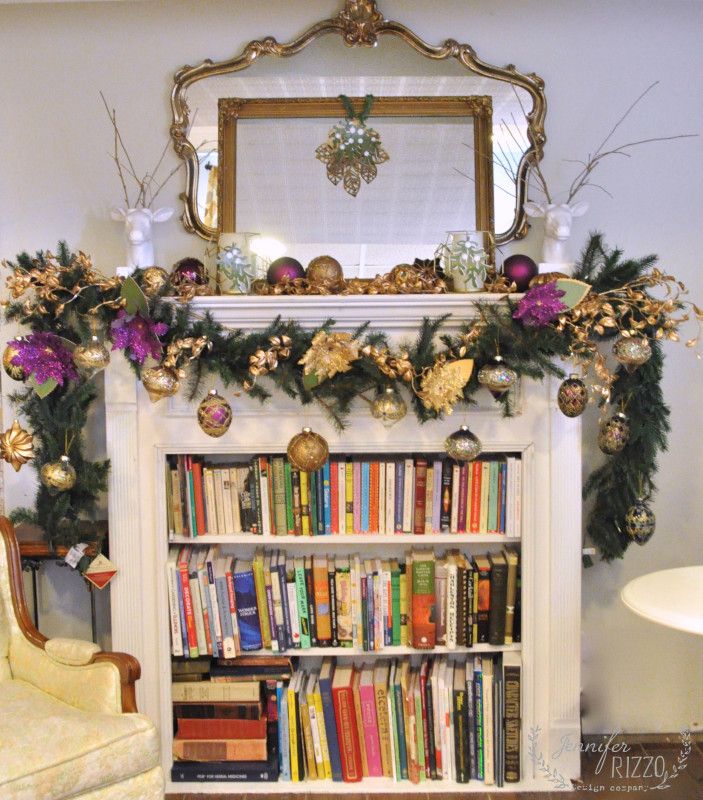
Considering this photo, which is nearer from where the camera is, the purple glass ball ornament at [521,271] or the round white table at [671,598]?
the round white table at [671,598]

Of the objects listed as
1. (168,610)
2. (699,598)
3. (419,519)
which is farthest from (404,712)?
(699,598)

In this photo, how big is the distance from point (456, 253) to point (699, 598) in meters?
1.18

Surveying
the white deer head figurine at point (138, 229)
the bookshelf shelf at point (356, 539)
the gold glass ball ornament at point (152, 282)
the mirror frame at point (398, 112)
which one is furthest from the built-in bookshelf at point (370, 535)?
the mirror frame at point (398, 112)

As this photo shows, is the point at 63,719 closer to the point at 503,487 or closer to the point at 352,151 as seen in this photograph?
the point at 503,487

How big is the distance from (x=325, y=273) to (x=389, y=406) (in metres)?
0.46

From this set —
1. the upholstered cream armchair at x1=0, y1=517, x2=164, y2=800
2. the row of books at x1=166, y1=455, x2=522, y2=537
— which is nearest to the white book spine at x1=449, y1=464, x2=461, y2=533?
the row of books at x1=166, y1=455, x2=522, y2=537

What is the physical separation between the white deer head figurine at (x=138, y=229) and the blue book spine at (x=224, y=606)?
40.1 inches

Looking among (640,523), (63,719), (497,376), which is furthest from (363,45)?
(63,719)

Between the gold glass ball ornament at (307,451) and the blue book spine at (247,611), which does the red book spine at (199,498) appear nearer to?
the blue book spine at (247,611)

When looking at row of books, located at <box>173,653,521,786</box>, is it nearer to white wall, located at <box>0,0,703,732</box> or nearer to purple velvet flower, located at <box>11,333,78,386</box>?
white wall, located at <box>0,0,703,732</box>

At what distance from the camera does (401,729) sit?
2.64 m

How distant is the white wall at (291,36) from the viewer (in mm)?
2666

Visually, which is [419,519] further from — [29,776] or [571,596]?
[29,776]

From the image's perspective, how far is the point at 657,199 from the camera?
2.72 metres
